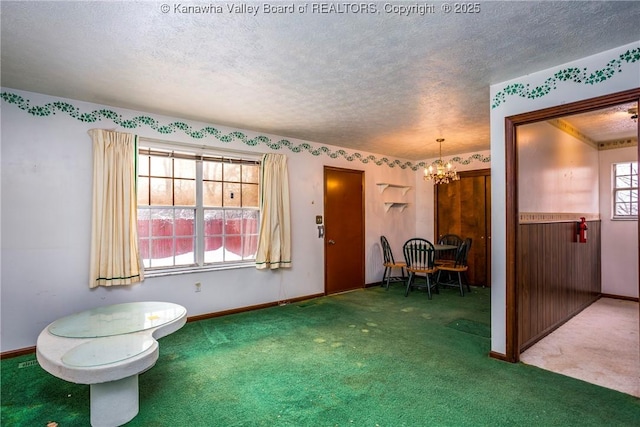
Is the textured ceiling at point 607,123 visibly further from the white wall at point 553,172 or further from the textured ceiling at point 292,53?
the textured ceiling at point 292,53

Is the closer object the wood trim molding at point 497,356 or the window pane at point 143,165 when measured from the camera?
the wood trim molding at point 497,356

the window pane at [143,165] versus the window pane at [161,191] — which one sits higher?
the window pane at [143,165]

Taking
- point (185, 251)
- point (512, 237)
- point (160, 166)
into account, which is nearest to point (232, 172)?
point (160, 166)

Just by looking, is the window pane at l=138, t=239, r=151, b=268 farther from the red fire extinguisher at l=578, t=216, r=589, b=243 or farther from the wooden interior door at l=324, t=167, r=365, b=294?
the red fire extinguisher at l=578, t=216, r=589, b=243

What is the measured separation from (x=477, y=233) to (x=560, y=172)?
7.43ft

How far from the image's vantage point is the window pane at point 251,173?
4.48 m

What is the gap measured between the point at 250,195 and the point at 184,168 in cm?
92

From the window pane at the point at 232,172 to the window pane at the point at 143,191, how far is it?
0.93m

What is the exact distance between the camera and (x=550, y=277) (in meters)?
3.52

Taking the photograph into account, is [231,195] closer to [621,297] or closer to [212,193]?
[212,193]

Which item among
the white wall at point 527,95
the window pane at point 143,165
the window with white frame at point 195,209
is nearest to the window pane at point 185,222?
the window with white frame at point 195,209

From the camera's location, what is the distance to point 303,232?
496 centimetres

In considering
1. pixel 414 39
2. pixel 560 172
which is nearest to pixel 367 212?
pixel 560 172

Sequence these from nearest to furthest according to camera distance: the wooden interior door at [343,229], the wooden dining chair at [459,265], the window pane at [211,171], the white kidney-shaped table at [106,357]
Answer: the white kidney-shaped table at [106,357] → the window pane at [211,171] → the wooden dining chair at [459,265] → the wooden interior door at [343,229]
